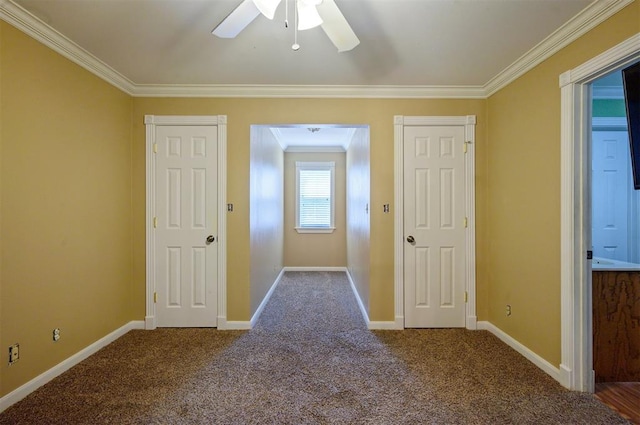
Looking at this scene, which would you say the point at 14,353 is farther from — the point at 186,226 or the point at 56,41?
the point at 56,41

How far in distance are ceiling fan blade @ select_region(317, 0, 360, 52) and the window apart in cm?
426

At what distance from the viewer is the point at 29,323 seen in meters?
1.99

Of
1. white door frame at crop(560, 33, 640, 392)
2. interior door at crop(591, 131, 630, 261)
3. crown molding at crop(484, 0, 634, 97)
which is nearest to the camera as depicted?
crown molding at crop(484, 0, 634, 97)

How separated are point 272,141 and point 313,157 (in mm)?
1606

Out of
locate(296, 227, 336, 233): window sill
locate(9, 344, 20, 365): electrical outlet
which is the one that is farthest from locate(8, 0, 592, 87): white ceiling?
locate(296, 227, 336, 233): window sill

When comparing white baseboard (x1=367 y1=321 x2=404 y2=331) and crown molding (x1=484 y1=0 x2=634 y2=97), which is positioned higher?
crown molding (x1=484 y1=0 x2=634 y2=97)

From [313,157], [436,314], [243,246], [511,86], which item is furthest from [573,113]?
[313,157]

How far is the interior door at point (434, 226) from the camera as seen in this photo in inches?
121

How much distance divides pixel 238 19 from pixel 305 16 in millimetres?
373

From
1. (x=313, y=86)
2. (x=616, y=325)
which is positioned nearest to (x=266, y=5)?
(x=313, y=86)

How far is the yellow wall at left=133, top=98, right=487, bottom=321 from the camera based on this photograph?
3080 mm

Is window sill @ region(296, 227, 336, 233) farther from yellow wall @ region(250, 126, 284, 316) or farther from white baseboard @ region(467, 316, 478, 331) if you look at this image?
white baseboard @ region(467, 316, 478, 331)

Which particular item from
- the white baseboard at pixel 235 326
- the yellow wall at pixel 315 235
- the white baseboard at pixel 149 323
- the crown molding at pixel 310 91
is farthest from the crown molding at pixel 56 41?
the yellow wall at pixel 315 235

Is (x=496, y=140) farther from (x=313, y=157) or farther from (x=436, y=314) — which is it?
(x=313, y=157)
